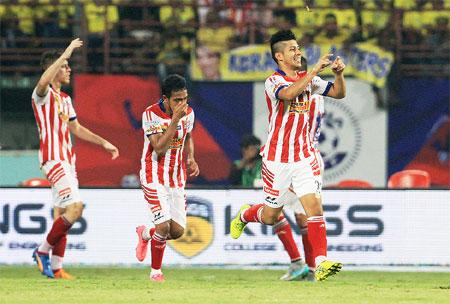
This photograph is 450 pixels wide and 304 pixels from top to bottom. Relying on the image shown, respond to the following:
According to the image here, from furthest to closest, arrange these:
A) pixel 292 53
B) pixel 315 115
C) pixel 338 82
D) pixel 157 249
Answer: pixel 315 115
pixel 157 249
pixel 292 53
pixel 338 82

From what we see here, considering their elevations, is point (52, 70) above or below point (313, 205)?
above

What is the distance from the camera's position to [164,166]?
12.0 metres

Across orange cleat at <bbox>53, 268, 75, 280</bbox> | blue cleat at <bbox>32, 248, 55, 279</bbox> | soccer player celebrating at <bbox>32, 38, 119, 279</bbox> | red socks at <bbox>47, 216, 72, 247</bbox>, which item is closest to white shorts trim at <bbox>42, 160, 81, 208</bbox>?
soccer player celebrating at <bbox>32, 38, 119, 279</bbox>

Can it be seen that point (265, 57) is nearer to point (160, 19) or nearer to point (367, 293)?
point (160, 19)

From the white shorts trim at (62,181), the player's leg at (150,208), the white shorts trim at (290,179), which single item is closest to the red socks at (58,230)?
the white shorts trim at (62,181)

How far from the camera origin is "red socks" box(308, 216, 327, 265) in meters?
10.6

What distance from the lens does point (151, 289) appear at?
10891 millimetres

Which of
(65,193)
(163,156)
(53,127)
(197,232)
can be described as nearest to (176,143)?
(163,156)

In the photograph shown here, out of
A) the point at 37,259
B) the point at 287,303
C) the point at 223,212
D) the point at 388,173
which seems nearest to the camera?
the point at 287,303

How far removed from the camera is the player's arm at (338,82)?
1052cm

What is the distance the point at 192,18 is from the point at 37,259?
31.0 feet

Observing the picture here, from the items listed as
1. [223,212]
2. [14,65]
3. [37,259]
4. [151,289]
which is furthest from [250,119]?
[151,289]

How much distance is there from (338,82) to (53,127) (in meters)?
3.56

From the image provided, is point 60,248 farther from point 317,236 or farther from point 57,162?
point 317,236
